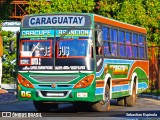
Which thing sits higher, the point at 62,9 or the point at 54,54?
the point at 62,9

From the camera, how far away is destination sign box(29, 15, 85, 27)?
1756 cm

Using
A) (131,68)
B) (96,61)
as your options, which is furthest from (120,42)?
(96,61)

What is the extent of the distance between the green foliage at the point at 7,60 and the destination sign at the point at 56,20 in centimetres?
2246

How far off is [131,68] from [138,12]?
12.4 meters

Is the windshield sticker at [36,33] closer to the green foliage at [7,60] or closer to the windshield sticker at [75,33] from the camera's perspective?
the windshield sticker at [75,33]

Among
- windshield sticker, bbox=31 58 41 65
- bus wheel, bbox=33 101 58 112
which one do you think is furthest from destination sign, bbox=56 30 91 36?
bus wheel, bbox=33 101 58 112

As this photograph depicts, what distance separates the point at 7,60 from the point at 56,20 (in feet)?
82.4

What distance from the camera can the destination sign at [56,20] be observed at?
17.5 m

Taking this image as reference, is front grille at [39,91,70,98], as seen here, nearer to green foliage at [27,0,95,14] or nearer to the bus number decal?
the bus number decal

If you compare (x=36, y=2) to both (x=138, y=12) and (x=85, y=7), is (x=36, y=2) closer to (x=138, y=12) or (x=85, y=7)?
(x=85, y=7)

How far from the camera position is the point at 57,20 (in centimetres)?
1767

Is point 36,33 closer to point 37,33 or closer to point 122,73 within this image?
point 37,33

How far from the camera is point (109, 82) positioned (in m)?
19.0

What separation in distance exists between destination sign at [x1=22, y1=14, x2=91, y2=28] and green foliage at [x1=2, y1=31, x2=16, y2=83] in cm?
2246
